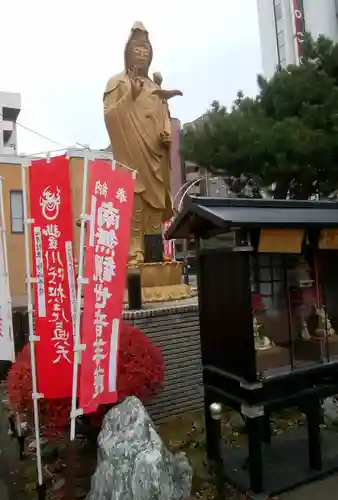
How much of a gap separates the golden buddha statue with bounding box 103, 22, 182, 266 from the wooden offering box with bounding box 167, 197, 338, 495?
2.85 m

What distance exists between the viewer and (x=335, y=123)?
10.2 metres

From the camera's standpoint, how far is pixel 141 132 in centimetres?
759

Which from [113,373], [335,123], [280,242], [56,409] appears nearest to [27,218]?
[113,373]

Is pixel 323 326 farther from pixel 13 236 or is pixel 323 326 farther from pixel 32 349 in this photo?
pixel 13 236

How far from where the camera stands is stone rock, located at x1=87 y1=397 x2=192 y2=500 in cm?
359

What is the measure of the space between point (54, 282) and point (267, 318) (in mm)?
2307

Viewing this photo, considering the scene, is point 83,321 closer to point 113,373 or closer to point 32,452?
point 113,373

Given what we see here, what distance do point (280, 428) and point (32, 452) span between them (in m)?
3.15

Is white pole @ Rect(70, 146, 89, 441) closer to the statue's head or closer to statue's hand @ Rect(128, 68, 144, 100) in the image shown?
statue's hand @ Rect(128, 68, 144, 100)

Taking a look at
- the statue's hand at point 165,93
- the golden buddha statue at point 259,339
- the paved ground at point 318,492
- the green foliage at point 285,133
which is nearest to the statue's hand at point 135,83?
the statue's hand at point 165,93

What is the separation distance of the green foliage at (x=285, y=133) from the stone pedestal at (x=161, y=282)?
16.2 ft

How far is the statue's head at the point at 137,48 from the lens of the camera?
784 cm

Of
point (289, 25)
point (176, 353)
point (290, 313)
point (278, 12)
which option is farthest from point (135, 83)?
point (278, 12)

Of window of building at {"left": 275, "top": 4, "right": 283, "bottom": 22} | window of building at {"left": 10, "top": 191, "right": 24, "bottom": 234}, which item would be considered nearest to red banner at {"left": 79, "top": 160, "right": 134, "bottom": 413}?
window of building at {"left": 10, "top": 191, "right": 24, "bottom": 234}
